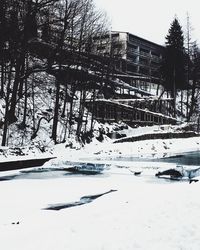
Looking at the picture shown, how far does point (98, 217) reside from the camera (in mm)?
8133

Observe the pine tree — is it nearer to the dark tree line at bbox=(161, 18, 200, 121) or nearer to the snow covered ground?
the dark tree line at bbox=(161, 18, 200, 121)

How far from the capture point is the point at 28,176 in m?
16.2

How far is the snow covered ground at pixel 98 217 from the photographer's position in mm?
6336

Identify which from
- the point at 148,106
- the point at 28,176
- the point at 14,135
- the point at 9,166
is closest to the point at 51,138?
the point at 14,135

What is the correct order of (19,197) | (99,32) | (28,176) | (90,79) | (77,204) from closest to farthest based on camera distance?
(77,204) < (19,197) < (28,176) < (99,32) < (90,79)

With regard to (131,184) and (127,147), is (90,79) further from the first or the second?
(131,184)

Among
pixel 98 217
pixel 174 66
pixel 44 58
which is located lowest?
Answer: pixel 98 217

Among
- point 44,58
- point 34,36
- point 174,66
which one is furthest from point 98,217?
point 174,66

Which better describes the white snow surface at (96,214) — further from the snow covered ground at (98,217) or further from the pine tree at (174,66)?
the pine tree at (174,66)

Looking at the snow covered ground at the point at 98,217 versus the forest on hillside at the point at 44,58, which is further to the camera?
the forest on hillside at the point at 44,58

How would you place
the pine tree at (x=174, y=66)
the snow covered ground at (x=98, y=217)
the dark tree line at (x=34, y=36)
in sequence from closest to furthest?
the snow covered ground at (x=98, y=217)
the dark tree line at (x=34, y=36)
the pine tree at (x=174, y=66)

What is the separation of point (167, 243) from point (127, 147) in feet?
75.2

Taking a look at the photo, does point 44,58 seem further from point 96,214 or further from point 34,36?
point 96,214

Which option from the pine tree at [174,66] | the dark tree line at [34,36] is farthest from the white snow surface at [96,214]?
the pine tree at [174,66]
